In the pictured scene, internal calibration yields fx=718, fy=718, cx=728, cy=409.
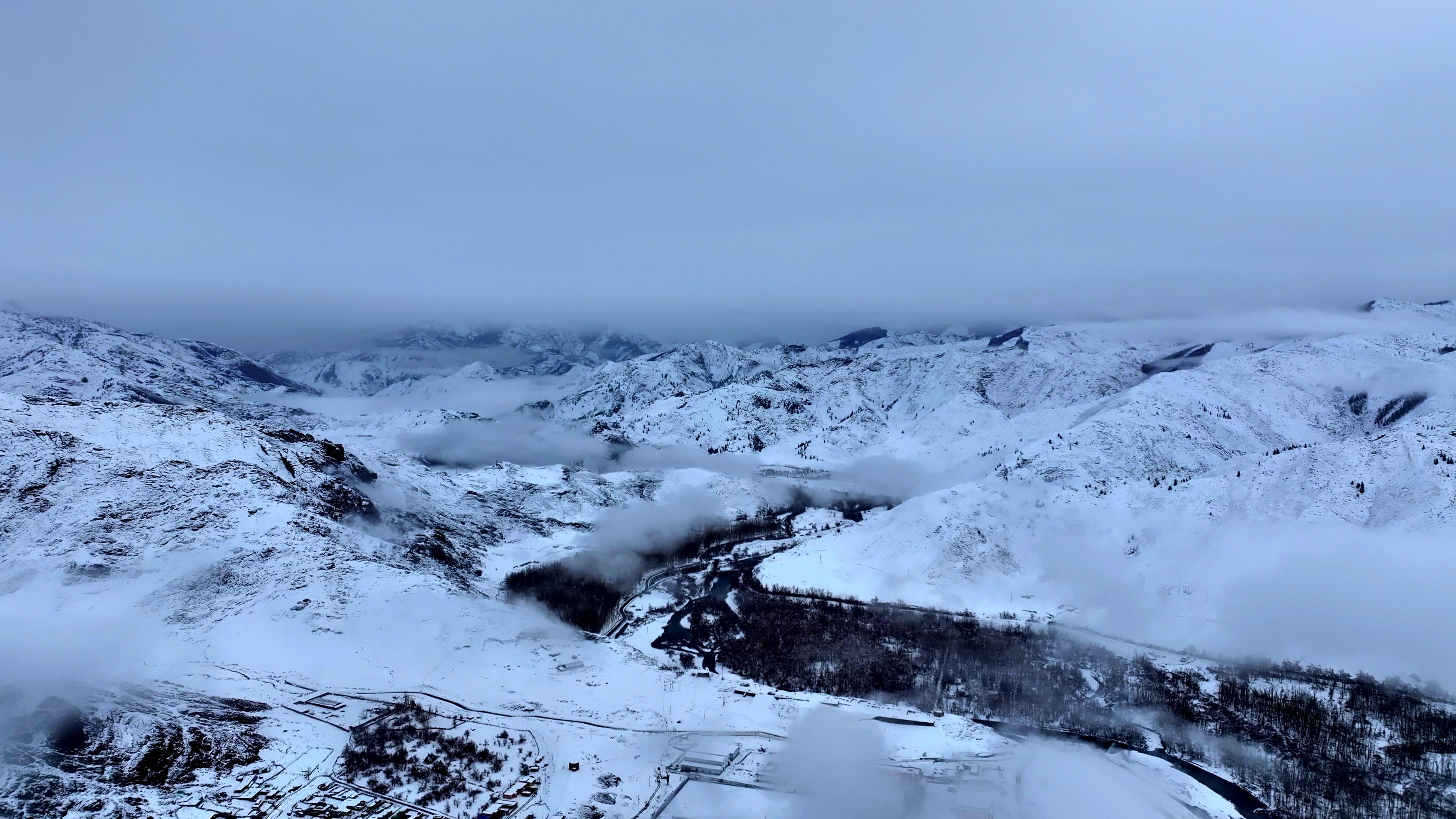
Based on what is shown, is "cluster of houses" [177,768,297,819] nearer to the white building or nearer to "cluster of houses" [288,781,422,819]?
"cluster of houses" [288,781,422,819]

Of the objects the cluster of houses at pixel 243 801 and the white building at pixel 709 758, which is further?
the white building at pixel 709 758

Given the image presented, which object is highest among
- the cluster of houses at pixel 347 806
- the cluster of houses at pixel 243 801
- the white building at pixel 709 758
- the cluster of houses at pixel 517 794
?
the cluster of houses at pixel 243 801

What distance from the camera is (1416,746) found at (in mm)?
63750

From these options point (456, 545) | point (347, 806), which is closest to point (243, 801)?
point (347, 806)

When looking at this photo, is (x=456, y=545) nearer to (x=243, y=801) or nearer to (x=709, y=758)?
(x=243, y=801)

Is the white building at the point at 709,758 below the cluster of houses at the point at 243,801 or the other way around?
below

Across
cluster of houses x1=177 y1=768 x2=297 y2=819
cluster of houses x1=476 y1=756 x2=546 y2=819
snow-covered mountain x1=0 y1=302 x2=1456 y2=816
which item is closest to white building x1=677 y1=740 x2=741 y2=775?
snow-covered mountain x1=0 y1=302 x2=1456 y2=816

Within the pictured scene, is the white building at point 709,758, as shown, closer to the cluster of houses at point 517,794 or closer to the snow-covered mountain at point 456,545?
the snow-covered mountain at point 456,545

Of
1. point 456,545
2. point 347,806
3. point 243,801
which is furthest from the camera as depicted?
point 456,545

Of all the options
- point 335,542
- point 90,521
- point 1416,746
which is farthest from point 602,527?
point 1416,746

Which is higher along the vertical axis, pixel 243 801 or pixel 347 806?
pixel 243 801

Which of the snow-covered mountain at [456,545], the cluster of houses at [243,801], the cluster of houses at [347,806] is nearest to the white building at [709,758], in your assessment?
the snow-covered mountain at [456,545]

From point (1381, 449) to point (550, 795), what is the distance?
412ft

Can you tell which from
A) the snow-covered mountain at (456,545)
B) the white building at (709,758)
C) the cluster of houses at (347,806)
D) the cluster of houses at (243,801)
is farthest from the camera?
the snow-covered mountain at (456,545)
